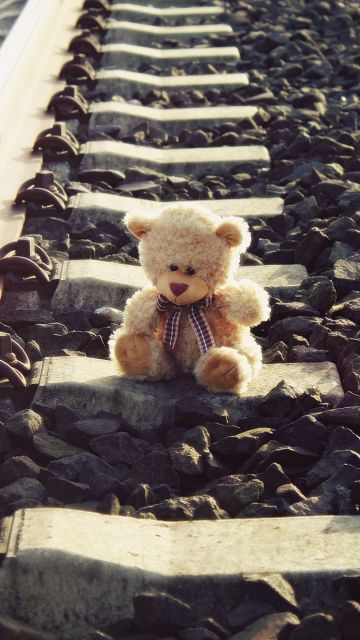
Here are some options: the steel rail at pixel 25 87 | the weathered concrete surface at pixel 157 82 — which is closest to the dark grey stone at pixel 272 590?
the steel rail at pixel 25 87

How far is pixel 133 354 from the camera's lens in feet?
10.3

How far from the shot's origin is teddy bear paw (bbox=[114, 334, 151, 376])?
315 cm

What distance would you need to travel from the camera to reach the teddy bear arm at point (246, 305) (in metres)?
3.16

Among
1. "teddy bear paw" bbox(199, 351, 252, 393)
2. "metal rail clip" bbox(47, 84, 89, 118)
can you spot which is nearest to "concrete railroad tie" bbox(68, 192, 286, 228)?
"metal rail clip" bbox(47, 84, 89, 118)

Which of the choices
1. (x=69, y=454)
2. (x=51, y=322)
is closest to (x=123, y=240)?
(x=51, y=322)

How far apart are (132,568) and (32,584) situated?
0.18m

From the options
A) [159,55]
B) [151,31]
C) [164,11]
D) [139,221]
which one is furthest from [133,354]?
[164,11]

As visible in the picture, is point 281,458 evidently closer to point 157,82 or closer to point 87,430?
point 87,430

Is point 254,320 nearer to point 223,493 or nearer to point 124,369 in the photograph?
point 124,369

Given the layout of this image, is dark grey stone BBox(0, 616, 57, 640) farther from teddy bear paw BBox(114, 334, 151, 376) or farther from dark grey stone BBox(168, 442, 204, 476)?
teddy bear paw BBox(114, 334, 151, 376)

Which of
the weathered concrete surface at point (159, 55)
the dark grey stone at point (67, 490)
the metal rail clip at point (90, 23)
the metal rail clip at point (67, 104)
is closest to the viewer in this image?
the dark grey stone at point (67, 490)

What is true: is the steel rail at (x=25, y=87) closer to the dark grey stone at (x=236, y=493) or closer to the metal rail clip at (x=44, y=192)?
the metal rail clip at (x=44, y=192)

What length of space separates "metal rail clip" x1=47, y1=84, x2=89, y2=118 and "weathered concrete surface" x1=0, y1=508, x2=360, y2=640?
381 centimetres

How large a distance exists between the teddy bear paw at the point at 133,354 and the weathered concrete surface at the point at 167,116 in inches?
122
